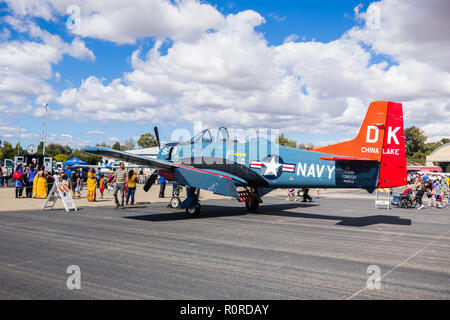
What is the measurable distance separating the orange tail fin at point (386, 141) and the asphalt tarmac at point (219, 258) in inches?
67.7

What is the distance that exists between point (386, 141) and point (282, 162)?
11.4 ft

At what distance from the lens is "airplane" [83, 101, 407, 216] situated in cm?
1040

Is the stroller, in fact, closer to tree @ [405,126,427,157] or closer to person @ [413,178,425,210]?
person @ [413,178,425,210]

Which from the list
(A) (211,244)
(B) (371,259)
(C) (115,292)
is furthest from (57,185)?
(B) (371,259)

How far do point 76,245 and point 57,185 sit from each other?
25.0 feet

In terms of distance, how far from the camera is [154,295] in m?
4.56

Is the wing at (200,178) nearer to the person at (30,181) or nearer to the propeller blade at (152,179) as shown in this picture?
the propeller blade at (152,179)

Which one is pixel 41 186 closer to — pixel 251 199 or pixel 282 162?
pixel 251 199

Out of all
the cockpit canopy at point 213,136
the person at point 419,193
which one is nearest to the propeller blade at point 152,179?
the cockpit canopy at point 213,136

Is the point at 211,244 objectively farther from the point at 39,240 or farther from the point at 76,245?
the point at 39,240

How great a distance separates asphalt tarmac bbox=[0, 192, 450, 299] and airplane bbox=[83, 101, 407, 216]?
1464 millimetres

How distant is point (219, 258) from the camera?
6668 mm

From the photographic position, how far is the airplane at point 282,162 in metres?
10.4

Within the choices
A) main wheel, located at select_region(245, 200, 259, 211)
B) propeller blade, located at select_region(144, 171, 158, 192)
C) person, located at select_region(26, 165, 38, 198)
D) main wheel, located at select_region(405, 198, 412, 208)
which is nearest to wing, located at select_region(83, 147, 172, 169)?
propeller blade, located at select_region(144, 171, 158, 192)
